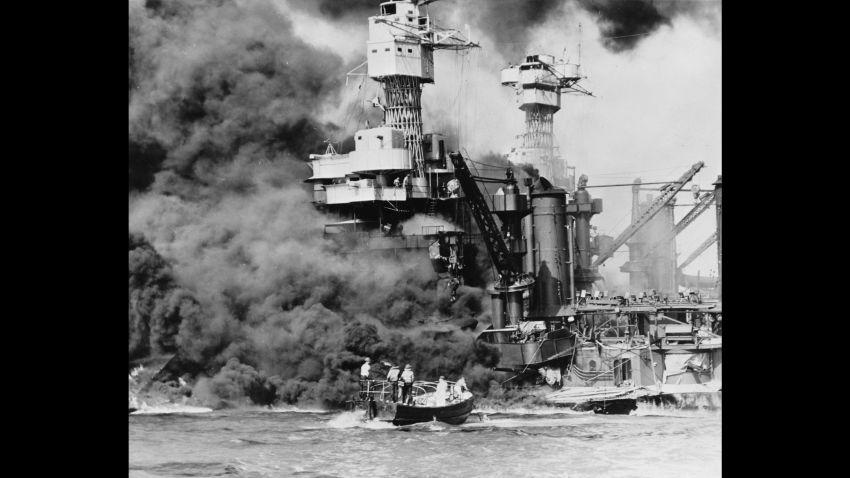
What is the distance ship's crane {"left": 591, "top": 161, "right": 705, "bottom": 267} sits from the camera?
19.0 ft

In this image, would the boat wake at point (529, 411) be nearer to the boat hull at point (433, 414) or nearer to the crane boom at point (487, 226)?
the boat hull at point (433, 414)

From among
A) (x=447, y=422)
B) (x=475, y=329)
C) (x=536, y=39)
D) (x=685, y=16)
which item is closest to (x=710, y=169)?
(x=685, y=16)

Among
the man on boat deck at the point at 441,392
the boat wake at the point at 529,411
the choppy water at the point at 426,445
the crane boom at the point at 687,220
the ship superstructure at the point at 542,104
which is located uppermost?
the ship superstructure at the point at 542,104

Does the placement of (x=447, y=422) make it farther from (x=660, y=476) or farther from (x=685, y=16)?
(x=685, y=16)

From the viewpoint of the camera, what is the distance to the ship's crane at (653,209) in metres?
5.80

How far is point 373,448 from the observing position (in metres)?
5.45

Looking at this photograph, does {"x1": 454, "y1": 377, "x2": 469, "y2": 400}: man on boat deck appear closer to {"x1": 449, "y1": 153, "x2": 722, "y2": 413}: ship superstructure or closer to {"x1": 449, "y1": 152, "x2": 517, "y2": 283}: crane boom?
{"x1": 449, "y1": 153, "x2": 722, "y2": 413}: ship superstructure

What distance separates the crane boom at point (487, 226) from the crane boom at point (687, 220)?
2.71ft

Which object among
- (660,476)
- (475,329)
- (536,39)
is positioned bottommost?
(660,476)

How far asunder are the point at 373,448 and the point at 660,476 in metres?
1.57

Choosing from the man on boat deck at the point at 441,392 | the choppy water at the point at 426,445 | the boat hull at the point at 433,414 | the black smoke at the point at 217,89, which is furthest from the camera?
the black smoke at the point at 217,89

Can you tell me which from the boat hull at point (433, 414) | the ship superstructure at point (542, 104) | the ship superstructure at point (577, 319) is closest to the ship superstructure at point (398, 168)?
the ship superstructure at point (577, 319)

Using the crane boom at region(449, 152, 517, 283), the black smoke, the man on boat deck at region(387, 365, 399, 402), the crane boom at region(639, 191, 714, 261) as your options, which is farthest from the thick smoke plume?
the crane boom at region(639, 191, 714, 261)

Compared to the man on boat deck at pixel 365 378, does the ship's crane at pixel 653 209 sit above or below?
above
